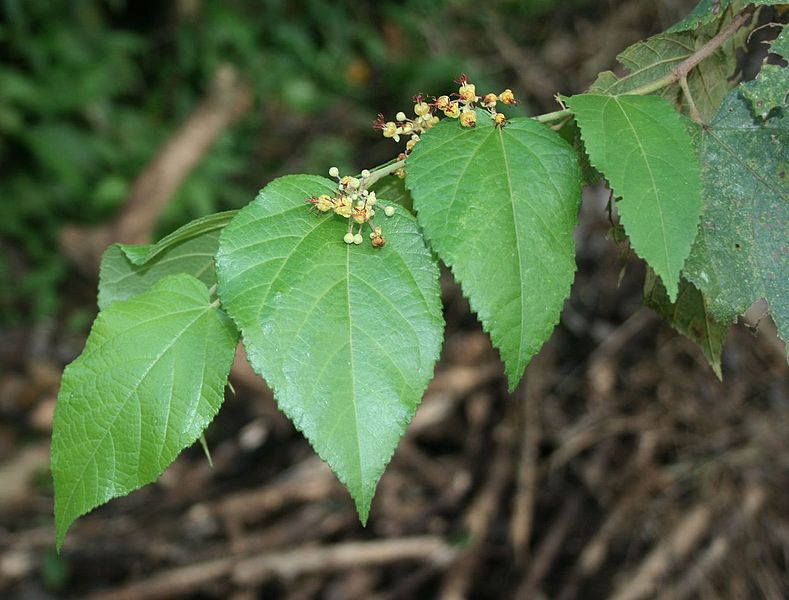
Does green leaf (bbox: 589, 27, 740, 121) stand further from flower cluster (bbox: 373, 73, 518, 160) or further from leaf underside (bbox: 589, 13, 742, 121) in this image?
flower cluster (bbox: 373, 73, 518, 160)

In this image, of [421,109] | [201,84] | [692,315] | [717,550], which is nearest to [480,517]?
[717,550]

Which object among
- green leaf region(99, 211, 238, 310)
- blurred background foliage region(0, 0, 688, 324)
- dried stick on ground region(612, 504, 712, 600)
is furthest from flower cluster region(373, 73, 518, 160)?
blurred background foliage region(0, 0, 688, 324)

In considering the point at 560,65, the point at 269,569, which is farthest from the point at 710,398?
the point at 560,65

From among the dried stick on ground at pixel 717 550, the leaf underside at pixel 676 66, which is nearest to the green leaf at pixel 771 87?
the leaf underside at pixel 676 66

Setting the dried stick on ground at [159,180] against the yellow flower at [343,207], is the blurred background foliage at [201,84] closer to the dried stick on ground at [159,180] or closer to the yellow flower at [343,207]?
the dried stick on ground at [159,180]

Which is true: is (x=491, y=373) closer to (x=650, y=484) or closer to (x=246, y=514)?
(x=650, y=484)

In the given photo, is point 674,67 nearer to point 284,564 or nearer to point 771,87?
point 771,87
